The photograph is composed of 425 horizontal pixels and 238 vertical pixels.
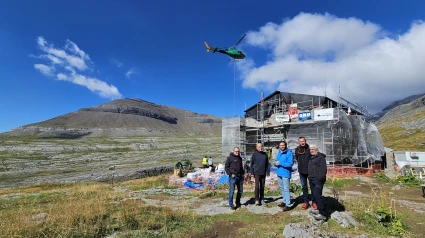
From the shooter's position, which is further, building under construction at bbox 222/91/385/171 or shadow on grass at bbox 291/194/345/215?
building under construction at bbox 222/91/385/171

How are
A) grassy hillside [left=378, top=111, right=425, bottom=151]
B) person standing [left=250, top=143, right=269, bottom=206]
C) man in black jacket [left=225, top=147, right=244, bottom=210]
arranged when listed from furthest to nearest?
grassy hillside [left=378, top=111, right=425, bottom=151]
man in black jacket [left=225, top=147, right=244, bottom=210]
person standing [left=250, top=143, right=269, bottom=206]

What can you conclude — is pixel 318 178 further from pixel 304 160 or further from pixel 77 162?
pixel 77 162

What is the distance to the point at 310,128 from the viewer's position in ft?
81.5

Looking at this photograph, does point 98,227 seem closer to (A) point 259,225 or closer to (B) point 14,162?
(A) point 259,225

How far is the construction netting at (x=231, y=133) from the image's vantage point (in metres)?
30.3

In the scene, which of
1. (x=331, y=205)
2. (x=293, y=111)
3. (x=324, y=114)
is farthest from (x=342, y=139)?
(x=331, y=205)

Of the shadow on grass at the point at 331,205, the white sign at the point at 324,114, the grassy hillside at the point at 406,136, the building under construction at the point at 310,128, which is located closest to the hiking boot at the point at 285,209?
the shadow on grass at the point at 331,205

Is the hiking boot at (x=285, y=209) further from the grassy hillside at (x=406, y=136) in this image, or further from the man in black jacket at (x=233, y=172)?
the grassy hillside at (x=406, y=136)

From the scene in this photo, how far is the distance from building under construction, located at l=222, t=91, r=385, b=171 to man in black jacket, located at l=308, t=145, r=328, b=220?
52.9 ft

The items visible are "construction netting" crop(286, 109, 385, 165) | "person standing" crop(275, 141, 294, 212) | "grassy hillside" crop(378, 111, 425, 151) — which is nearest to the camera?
"person standing" crop(275, 141, 294, 212)

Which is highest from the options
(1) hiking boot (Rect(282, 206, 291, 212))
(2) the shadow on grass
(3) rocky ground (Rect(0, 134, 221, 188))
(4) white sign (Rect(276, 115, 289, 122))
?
(4) white sign (Rect(276, 115, 289, 122))

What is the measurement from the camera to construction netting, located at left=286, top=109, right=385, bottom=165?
75.1 ft

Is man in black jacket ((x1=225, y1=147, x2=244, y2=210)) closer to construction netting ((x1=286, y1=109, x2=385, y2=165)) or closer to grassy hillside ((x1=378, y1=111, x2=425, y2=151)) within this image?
construction netting ((x1=286, y1=109, x2=385, y2=165))

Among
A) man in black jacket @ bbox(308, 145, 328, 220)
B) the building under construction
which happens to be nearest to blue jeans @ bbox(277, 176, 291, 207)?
man in black jacket @ bbox(308, 145, 328, 220)
